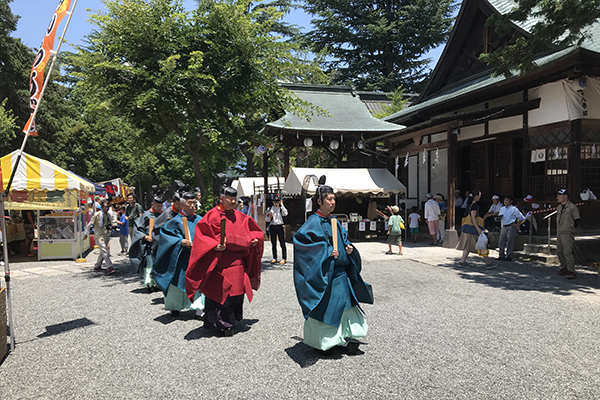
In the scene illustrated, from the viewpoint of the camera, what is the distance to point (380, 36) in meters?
26.9

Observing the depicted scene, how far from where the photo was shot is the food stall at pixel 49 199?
441 inches

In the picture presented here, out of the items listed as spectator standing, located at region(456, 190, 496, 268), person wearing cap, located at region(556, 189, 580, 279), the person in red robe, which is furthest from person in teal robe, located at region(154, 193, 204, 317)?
person wearing cap, located at region(556, 189, 580, 279)

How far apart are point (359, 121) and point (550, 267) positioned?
10.1 m

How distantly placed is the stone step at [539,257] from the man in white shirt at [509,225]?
43cm

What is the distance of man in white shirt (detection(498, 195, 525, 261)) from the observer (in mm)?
9680

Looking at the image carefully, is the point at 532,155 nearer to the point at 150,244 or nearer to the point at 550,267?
the point at 550,267

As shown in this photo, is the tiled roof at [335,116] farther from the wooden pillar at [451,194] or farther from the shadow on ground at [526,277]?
the shadow on ground at [526,277]

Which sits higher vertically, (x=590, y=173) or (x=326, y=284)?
(x=590, y=173)

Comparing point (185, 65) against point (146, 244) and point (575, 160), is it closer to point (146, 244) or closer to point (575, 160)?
point (146, 244)

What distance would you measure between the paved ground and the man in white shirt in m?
2.42

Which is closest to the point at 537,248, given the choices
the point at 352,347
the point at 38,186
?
the point at 352,347

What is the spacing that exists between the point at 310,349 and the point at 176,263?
2335 millimetres

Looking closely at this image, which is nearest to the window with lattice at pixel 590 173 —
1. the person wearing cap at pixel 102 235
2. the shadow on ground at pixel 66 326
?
the shadow on ground at pixel 66 326

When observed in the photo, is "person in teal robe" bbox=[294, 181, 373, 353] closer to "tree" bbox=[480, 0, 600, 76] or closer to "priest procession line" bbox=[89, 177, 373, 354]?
"priest procession line" bbox=[89, 177, 373, 354]
